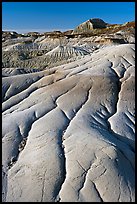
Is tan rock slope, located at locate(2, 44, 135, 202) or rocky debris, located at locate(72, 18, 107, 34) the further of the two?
rocky debris, located at locate(72, 18, 107, 34)

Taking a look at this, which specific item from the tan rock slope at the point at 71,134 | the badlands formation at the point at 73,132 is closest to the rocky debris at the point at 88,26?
the badlands formation at the point at 73,132

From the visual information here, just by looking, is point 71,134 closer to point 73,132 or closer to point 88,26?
point 73,132

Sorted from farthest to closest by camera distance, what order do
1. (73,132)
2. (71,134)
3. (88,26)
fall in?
(88,26) < (73,132) < (71,134)

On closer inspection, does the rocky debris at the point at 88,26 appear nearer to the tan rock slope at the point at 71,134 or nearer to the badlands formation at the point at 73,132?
the badlands formation at the point at 73,132

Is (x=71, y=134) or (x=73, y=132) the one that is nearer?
(x=71, y=134)

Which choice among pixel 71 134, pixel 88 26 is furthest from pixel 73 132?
pixel 88 26

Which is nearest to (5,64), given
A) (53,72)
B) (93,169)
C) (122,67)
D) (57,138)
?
(53,72)

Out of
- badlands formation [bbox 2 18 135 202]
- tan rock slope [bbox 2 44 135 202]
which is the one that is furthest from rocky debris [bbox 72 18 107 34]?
tan rock slope [bbox 2 44 135 202]

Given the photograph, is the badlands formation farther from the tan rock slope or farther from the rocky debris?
the rocky debris
